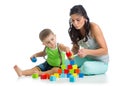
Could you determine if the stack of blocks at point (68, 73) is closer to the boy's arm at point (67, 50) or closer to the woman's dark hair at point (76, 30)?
the boy's arm at point (67, 50)

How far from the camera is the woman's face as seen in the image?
3951 mm

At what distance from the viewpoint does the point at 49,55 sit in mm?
4113

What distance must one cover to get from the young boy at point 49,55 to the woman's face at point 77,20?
0.20 m

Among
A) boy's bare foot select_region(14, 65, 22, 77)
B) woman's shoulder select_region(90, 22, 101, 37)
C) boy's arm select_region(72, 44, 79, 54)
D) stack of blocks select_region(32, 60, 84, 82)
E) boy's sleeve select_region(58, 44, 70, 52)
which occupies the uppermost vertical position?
woman's shoulder select_region(90, 22, 101, 37)

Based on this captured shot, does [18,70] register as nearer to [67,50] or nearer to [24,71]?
[24,71]

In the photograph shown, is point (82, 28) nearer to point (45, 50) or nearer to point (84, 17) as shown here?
point (84, 17)

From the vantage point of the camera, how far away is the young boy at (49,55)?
13.1 feet

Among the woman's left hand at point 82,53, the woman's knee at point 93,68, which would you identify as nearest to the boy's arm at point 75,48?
the woman's knee at point 93,68

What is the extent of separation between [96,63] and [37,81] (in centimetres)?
56

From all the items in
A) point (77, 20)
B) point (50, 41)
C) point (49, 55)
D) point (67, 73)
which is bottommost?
point (67, 73)

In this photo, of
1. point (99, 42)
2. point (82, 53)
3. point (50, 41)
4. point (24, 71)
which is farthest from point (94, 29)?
point (24, 71)

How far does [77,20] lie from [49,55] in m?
0.41

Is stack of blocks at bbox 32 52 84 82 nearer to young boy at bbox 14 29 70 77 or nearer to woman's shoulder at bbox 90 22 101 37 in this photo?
young boy at bbox 14 29 70 77

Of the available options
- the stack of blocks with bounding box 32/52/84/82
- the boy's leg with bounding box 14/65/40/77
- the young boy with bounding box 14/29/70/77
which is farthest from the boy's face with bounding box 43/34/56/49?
the boy's leg with bounding box 14/65/40/77
